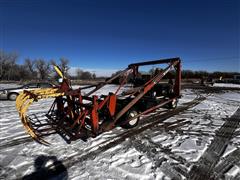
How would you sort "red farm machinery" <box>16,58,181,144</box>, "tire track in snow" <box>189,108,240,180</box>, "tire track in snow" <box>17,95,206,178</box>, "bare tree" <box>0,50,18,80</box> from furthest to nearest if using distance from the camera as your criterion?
"bare tree" <box>0,50,18,80</box> < "red farm machinery" <box>16,58,181,144</box> < "tire track in snow" <box>17,95,206,178</box> < "tire track in snow" <box>189,108,240,180</box>

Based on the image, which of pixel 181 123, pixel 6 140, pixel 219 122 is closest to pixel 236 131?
pixel 219 122

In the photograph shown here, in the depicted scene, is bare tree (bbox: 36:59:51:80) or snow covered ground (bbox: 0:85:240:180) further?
bare tree (bbox: 36:59:51:80)

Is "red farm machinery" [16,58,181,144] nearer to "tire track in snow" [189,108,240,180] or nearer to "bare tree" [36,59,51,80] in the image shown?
"tire track in snow" [189,108,240,180]

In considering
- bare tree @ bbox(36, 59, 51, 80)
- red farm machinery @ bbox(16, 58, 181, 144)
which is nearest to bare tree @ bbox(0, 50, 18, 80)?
bare tree @ bbox(36, 59, 51, 80)

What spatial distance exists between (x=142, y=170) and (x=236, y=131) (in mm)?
3948

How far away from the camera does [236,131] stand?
512 cm

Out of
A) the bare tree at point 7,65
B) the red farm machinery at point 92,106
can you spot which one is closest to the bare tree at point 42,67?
the bare tree at point 7,65

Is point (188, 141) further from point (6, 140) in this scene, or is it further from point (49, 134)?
point (6, 140)

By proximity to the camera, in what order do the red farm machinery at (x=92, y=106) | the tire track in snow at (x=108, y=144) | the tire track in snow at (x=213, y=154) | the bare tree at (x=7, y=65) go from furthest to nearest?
the bare tree at (x=7, y=65), the red farm machinery at (x=92, y=106), the tire track in snow at (x=108, y=144), the tire track in snow at (x=213, y=154)

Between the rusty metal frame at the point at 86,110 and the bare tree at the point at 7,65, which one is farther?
the bare tree at the point at 7,65

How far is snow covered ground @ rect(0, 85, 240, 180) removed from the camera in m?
3.03

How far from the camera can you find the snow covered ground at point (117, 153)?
3031mm

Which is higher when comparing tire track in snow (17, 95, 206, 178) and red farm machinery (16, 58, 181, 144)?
red farm machinery (16, 58, 181, 144)

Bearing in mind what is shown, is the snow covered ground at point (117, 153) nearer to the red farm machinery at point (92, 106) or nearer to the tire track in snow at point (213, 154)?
the tire track in snow at point (213, 154)
